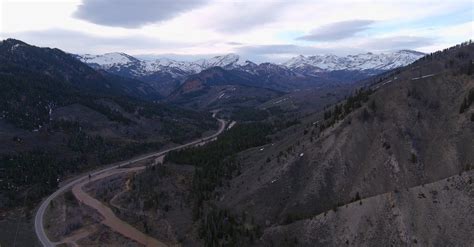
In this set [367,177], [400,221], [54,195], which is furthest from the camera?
[54,195]

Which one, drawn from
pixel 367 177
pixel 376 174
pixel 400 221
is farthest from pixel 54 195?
pixel 400 221

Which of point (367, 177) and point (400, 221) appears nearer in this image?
point (400, 221)

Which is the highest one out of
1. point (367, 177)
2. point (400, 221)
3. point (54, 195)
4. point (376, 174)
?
point (376, 174)

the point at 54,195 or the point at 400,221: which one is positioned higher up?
the point at 400,221

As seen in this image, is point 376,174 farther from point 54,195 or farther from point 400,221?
point 54,195

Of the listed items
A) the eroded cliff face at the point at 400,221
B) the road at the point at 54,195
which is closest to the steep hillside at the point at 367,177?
the eroded cliff face at the point at 400,221

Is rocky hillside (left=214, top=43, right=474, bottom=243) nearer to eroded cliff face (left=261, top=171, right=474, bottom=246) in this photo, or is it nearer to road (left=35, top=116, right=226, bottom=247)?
eroded cliff face (left=261, top=171, right=474, bottom=246)

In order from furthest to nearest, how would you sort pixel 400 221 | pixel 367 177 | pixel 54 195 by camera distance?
pixel 54 195, pixel 367 177, pixel 400 221

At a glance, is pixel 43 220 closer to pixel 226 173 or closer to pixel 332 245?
pixel 226 173

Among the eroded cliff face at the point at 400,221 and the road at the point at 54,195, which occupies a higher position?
the eroded cliff face at the point at 400,221

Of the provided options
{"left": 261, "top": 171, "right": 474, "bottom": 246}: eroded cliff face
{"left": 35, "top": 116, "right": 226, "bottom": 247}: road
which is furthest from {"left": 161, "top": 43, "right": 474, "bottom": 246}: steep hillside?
{"left": 35, "top": 116, "right": 226, "bottom": 247}: road

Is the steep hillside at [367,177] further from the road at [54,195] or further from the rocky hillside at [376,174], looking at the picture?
the road at [54,195]
